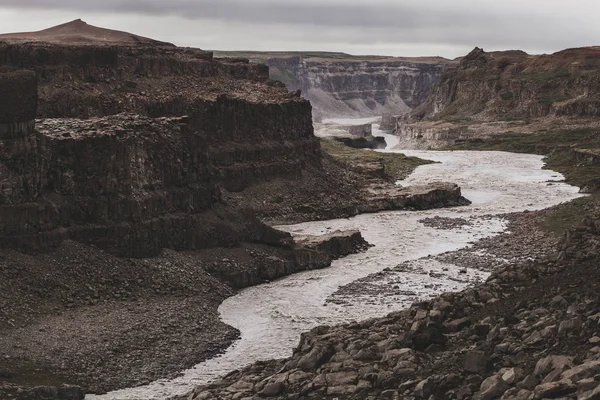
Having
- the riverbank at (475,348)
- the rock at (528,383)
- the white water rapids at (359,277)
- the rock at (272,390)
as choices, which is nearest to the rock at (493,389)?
the riverbank at (475,348)

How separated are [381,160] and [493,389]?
101491 millimetres

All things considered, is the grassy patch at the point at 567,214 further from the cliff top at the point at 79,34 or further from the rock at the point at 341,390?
the cliff top at the point at 79,34

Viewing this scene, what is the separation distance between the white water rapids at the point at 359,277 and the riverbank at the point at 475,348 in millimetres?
6263

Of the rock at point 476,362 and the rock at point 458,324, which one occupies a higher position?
the rock at point 476,362

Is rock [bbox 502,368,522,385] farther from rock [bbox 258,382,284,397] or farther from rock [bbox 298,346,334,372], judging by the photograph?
rock [bbox 298,346,334,372]

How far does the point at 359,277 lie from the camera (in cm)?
6975

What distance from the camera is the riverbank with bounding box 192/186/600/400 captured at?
104 feet

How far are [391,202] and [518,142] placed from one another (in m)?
71.5

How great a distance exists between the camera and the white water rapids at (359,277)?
5132cm

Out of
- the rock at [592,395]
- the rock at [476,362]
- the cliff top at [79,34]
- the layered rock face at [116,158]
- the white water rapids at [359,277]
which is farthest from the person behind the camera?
the cliff top at [79,34]

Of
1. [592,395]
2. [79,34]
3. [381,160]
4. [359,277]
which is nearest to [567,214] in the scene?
[359,277]

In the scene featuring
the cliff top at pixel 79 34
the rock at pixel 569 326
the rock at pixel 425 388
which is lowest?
the rock at pixel 425 388

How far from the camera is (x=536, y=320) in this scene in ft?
122

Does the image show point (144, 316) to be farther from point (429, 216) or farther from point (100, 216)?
point (429, 216)
